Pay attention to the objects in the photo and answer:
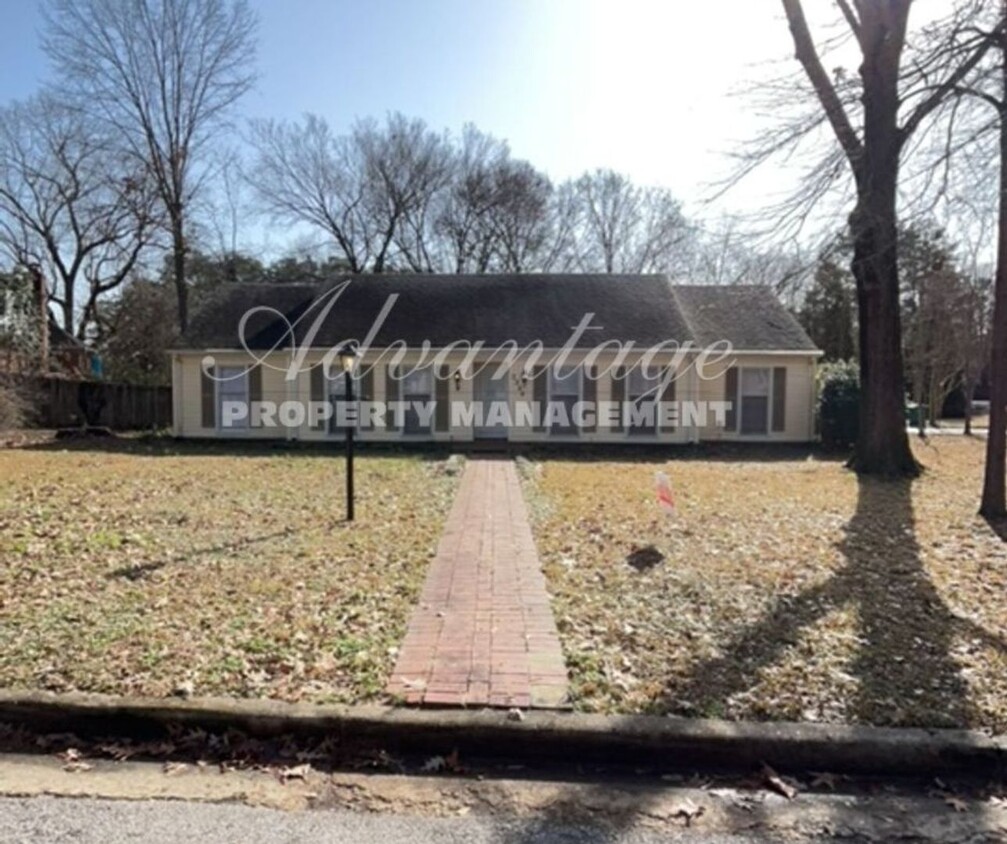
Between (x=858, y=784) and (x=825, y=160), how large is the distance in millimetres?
9011

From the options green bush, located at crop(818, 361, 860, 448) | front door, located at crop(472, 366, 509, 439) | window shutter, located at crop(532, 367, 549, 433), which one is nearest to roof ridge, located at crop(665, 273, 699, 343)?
green bush, located at crop(818, 361, 860, 448)

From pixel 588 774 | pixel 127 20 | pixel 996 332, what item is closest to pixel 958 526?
pixel 996 332

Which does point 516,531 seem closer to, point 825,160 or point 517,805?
point 517,805

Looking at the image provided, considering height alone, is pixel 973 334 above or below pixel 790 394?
above

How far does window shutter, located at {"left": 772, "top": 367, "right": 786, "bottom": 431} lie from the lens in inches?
685

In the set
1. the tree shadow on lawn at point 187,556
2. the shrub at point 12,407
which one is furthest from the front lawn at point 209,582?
the shrub at point 12,407

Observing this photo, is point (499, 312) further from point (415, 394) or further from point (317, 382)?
point (317, 382)

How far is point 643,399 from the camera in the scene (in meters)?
17.0

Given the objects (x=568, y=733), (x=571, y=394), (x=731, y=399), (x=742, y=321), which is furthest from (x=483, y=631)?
(x=742, y=321)

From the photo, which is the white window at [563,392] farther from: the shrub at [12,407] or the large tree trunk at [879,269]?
the shrub at [12,407]

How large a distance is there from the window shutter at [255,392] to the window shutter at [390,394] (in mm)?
3389

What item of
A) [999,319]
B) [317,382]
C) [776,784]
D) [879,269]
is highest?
[879,269]

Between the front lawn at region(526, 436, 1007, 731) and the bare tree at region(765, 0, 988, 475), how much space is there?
254 centimetres

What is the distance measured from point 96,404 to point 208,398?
6.44 m
